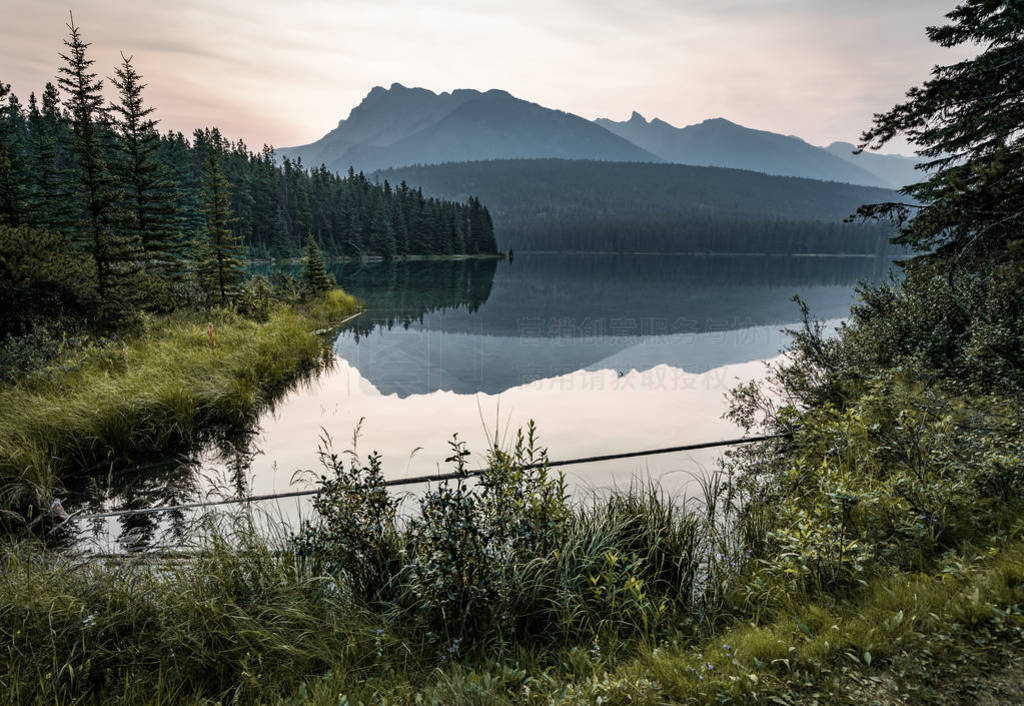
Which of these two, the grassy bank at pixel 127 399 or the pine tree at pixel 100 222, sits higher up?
the pine tree at pixel 100 222

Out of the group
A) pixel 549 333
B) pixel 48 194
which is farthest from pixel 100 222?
pixel 48 194

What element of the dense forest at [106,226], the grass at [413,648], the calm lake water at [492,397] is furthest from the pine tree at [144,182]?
the grass at [413,648]

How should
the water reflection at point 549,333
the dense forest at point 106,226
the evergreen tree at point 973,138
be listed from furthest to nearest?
the water reflection at point 549,333 < the dense forest at point 106,226 < the evergreen tree at point 973,138

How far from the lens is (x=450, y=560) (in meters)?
4.04

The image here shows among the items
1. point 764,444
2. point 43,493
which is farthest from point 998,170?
point 43,493

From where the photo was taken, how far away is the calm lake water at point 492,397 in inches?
311

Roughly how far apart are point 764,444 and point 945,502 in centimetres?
364

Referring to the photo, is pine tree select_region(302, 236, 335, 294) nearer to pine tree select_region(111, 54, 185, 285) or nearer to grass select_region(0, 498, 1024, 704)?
pine tree select_region(111, 54, 185, 285)

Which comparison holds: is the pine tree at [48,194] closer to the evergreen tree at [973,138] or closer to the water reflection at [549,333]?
the water reflection at [549,333]

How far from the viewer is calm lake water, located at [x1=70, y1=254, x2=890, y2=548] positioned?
25.9ft

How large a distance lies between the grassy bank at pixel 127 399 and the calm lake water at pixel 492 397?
0.67 metres

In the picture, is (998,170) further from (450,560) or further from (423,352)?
(423,352)

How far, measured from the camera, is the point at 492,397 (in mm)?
13328

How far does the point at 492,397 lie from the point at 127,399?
768 cm
